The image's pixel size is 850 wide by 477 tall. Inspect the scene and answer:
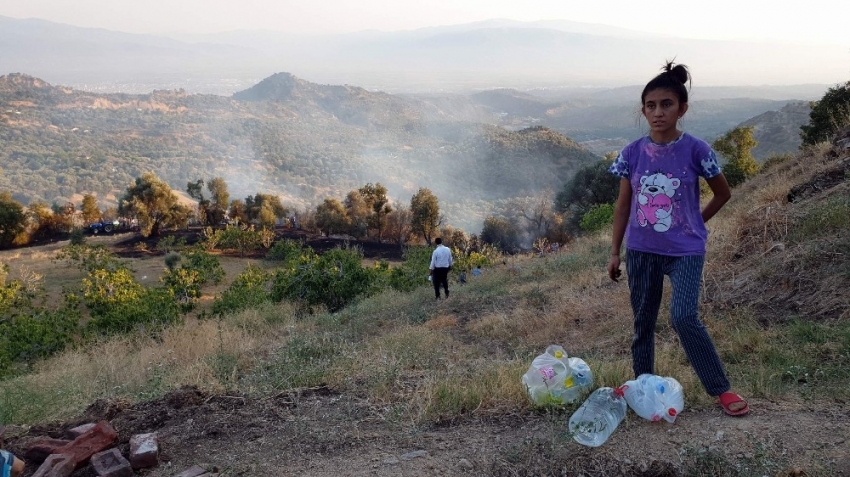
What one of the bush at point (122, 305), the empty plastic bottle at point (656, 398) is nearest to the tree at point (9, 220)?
the bush at point (122, 305)

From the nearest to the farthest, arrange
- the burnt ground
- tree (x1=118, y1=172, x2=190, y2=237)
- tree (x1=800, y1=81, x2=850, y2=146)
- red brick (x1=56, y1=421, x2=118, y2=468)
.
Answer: red brick (x1=56, y1=421, x2=118, y2=468) < tree (x1=800, y1=81, x2=850, y2=146) < the burnt ground < tree (x1=118, y1=172, x2=190, y2=237)

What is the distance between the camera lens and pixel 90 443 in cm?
282

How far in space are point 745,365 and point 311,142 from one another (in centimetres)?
10058

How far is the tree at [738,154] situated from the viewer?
2316cm

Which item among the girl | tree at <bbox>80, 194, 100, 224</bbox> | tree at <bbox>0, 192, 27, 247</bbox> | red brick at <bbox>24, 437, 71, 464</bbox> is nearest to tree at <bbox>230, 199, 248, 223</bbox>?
tree at <bbox>80, 194, 100, 224</bbox>

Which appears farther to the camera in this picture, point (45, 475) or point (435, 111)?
point (435, 111)

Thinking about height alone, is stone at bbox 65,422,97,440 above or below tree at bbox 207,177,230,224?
above

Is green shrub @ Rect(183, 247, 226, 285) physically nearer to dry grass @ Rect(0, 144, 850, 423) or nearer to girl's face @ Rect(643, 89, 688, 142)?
dry grass @ Rect(0, 144, 850, 423)

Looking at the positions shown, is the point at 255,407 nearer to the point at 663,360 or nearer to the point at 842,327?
the point at 663,360

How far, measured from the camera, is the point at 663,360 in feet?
11.7

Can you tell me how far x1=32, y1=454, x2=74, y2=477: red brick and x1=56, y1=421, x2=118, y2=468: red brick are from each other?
0.03 metres

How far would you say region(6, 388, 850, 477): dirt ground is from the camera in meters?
2.43

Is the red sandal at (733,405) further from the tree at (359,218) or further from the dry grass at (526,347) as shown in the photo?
the tree at (359,218)

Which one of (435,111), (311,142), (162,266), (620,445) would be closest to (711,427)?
(620,445)
